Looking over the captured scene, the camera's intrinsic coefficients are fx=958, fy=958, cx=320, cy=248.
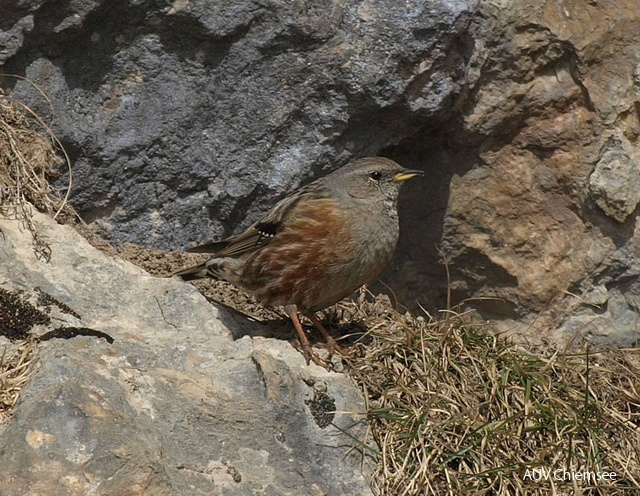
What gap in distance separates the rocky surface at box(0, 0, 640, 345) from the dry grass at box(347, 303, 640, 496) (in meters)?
1.10

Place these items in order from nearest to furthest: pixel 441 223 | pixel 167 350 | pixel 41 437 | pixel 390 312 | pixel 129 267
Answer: pixel 41 437 → pixel 167 350 → pixel 129 267 → pixel 390 312 → pixel 441 223

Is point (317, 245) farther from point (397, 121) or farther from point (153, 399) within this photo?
point (153, 399)

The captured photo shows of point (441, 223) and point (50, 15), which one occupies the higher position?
point (50, 15)

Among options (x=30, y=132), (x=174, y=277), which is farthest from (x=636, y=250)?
(x=30, y=132)

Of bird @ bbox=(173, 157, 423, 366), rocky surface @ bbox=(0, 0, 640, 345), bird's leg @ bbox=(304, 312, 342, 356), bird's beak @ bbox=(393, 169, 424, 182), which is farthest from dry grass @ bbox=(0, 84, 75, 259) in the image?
bird's beak @ bbox=(393, 169, 424, 182)

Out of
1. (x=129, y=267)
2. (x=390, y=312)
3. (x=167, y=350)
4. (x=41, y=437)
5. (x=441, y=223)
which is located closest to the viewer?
(x=41, y=437)

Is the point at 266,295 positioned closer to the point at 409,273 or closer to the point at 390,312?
the point at 390,312

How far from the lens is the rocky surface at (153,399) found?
13.7 feet

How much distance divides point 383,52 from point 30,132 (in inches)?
88.9

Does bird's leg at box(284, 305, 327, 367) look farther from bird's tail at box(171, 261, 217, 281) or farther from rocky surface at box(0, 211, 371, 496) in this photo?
bird's tail at box(171, 261, 217, 281)

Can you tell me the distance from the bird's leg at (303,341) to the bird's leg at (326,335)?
0.10 m

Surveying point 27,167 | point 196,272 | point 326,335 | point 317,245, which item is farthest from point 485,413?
point 27,167

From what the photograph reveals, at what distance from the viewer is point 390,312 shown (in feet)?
20.7

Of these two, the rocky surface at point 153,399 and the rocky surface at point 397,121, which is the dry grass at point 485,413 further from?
the rocky surface at point 397,121
